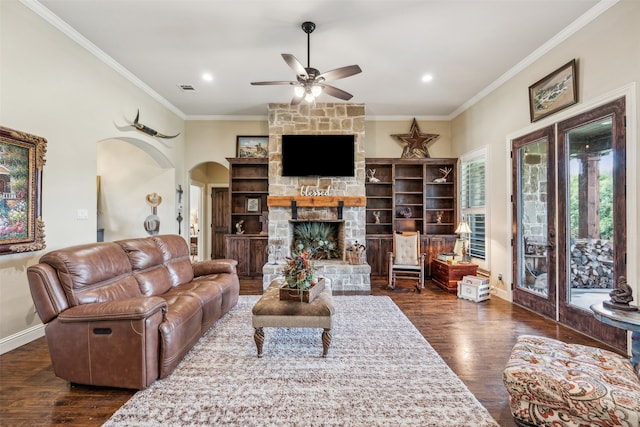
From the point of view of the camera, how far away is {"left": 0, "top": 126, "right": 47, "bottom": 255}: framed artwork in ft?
8.88

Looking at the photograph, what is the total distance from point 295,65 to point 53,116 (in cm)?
278

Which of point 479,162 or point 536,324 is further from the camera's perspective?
point 479,162

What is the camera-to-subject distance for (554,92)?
3537 millimetres

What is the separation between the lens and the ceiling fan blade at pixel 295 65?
290cm

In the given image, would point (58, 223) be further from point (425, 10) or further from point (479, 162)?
point (479, 162)

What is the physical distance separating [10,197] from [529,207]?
6086 millimetres

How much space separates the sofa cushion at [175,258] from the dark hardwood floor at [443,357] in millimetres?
1286

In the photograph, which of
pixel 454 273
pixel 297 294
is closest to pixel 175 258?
pixel 297 294

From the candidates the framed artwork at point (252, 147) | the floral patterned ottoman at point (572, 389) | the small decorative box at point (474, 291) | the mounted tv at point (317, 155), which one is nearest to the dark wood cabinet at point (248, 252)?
the mounted tv at point (317, 155)

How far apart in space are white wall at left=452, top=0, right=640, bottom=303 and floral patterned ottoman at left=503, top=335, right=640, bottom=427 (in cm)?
155

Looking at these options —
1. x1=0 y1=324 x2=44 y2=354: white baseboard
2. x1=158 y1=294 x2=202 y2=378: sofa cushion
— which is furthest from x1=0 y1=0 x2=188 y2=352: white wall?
x1=158 y1=294 x2=202 y2=378: sofa cushion

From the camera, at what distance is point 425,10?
3.02m

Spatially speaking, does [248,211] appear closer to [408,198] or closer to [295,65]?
[408,198]

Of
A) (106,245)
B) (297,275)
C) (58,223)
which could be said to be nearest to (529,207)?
(297,275)
